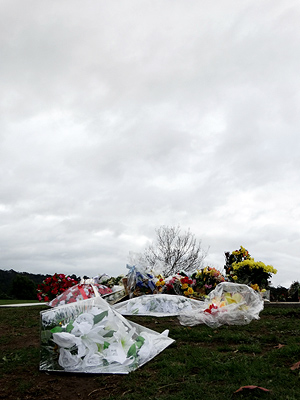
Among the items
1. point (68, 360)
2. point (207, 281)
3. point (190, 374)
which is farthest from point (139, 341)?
point (207, 281)

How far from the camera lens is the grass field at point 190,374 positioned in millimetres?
3195

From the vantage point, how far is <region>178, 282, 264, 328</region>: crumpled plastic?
650 cm

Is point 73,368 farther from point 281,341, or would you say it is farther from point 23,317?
point 23,317

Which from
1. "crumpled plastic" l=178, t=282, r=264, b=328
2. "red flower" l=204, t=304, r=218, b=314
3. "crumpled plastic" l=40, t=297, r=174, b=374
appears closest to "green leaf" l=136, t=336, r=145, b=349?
"crumpled plastic" l=40, t=297, r=174, b=374

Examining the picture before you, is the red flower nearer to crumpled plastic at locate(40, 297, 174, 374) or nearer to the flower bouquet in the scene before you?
crumpled plastic at locate(40, 297, 174, 374)

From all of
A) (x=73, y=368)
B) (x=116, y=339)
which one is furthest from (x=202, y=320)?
(x=73, y=368)

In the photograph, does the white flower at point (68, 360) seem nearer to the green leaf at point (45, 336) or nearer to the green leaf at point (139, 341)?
the green leaf at point (45, 336)

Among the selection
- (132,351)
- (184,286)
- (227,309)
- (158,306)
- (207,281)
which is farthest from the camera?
(207,281)

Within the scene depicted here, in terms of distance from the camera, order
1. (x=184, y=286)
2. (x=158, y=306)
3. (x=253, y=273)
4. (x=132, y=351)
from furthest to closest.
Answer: (x=253, y=273) → (x=184, y=286) → (x=158, y=306) → (x=132, y=351)

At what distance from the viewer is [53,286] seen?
10.7m

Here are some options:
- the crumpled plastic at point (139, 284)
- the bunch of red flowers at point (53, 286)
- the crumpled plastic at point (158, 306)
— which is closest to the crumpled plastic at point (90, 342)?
the crumpled plastic at point (158, 306)

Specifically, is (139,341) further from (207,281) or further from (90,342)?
(207,281)

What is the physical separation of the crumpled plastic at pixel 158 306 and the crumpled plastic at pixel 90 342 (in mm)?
3295

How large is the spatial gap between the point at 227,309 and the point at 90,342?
10.9 ft
